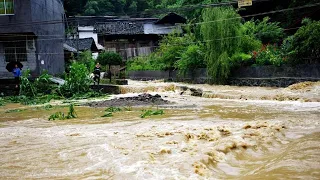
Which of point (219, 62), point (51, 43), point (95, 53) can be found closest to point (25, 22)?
point (51, 43)

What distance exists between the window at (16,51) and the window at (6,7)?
2013 millimetres

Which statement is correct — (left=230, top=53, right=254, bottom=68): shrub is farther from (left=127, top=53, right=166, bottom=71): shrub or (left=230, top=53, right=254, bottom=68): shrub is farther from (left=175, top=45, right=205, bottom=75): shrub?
(left=127, top=53, right=166, bottom=71): shrub

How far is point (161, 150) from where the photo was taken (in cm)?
568

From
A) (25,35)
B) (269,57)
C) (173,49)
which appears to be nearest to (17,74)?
(25,35)

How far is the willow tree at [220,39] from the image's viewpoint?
19828 mm

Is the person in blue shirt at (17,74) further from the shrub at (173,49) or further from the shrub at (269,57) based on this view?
the shrub at (269,57)

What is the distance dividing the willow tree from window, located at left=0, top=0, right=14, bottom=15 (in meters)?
12.2

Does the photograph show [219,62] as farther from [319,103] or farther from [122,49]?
[122,49]

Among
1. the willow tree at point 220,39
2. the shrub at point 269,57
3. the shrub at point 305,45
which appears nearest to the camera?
the shrub at point 305,45

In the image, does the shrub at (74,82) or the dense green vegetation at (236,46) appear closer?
the dense green vegetation at (236,46)

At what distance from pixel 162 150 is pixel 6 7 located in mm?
19201

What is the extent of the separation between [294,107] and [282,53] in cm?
669

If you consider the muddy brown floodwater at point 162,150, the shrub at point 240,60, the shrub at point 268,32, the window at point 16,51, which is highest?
the shrub at point 268,32

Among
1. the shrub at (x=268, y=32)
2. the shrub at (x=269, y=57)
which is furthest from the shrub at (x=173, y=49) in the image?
the shrub at (x=269, y=57)
